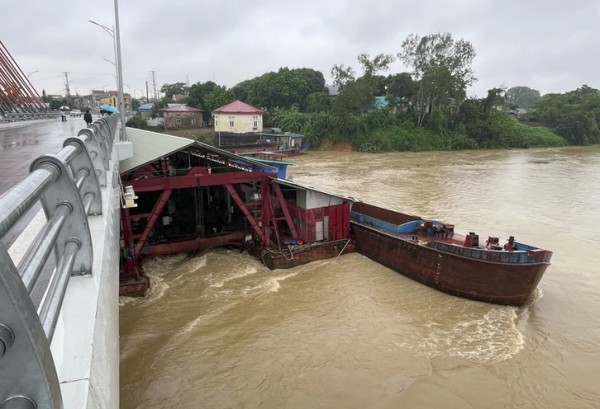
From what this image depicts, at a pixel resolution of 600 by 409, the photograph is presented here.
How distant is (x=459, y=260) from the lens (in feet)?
40.1

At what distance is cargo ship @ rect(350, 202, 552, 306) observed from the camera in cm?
1149

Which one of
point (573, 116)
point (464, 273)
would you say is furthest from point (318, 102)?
point (464, 273)

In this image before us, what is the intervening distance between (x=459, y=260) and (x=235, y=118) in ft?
129

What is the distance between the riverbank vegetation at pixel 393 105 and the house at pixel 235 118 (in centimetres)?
546

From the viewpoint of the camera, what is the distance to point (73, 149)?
9.33 feet

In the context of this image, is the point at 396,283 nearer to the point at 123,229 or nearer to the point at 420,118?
the point at 123,229

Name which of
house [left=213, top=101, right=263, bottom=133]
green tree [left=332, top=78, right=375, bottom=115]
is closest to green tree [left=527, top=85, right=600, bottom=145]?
green tree [left=332, top=78, right=375, bottom=115]

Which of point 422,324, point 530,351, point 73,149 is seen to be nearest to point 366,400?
point 422,324

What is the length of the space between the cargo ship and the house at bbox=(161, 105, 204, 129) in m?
42.1

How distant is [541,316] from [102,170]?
12.0 metres

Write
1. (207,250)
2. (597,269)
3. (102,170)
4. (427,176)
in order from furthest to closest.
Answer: (427,176), (207,250), (597,269), (102,170)

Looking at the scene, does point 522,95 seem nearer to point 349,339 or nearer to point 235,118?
point 235,118

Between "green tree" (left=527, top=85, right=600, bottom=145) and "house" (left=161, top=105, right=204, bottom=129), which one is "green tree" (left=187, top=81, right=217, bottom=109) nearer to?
"house" (left=161, top=105, right=204, bottom=129)

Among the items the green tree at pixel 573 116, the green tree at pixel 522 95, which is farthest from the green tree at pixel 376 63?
the green tree at pixel 522 95
